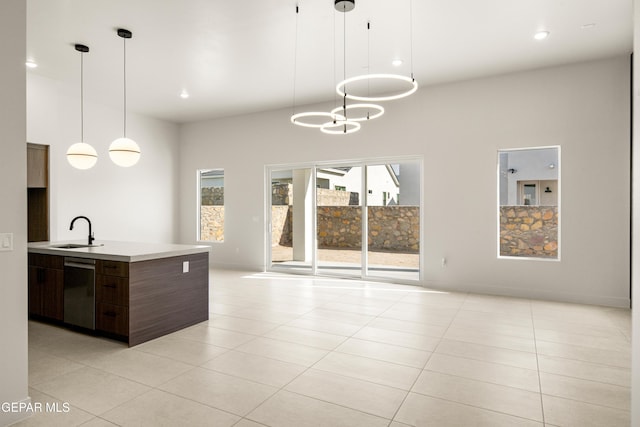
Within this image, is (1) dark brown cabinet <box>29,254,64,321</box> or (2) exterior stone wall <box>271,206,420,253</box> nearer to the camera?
(1) dark brown cabinet <box>29,254,64,321</box>

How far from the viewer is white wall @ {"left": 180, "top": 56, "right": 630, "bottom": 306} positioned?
5.06 m

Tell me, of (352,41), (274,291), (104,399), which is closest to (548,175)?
(352,41)

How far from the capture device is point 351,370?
9.96ft

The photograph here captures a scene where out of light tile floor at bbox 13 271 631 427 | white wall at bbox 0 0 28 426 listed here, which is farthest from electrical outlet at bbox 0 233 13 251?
light tile floor at bbox 13 271 631 427

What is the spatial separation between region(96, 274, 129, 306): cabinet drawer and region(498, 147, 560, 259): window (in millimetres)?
5126

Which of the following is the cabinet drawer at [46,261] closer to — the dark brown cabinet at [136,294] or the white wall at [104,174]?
the dark brown cabinet at [136,294]

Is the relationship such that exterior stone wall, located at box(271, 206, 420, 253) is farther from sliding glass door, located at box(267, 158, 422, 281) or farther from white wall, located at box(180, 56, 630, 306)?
white wall, located at box(180, 56, 630, 306)

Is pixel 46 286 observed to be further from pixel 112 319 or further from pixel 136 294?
pixel 136 294

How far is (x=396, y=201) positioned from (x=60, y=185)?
579 centimetres

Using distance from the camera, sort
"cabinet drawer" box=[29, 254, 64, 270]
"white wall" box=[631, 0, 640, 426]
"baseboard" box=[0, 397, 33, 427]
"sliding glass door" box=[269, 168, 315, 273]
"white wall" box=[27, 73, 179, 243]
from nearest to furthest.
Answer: "white wall" box=[631, 0, 640, 426]
"baseboard" box=[0, 397, 33, 427]
"cabinet drawer" box=[29, 254, 64, 270]
"white wall" box=[27, 73, 179, 243]
"sliding glass door" box=[269, 168, 315, 273]

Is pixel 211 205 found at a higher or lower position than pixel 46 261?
higher

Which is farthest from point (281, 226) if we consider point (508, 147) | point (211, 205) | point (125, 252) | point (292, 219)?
point (508, 147)

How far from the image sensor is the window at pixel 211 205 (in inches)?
338

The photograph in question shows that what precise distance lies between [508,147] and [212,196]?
20.1ft
